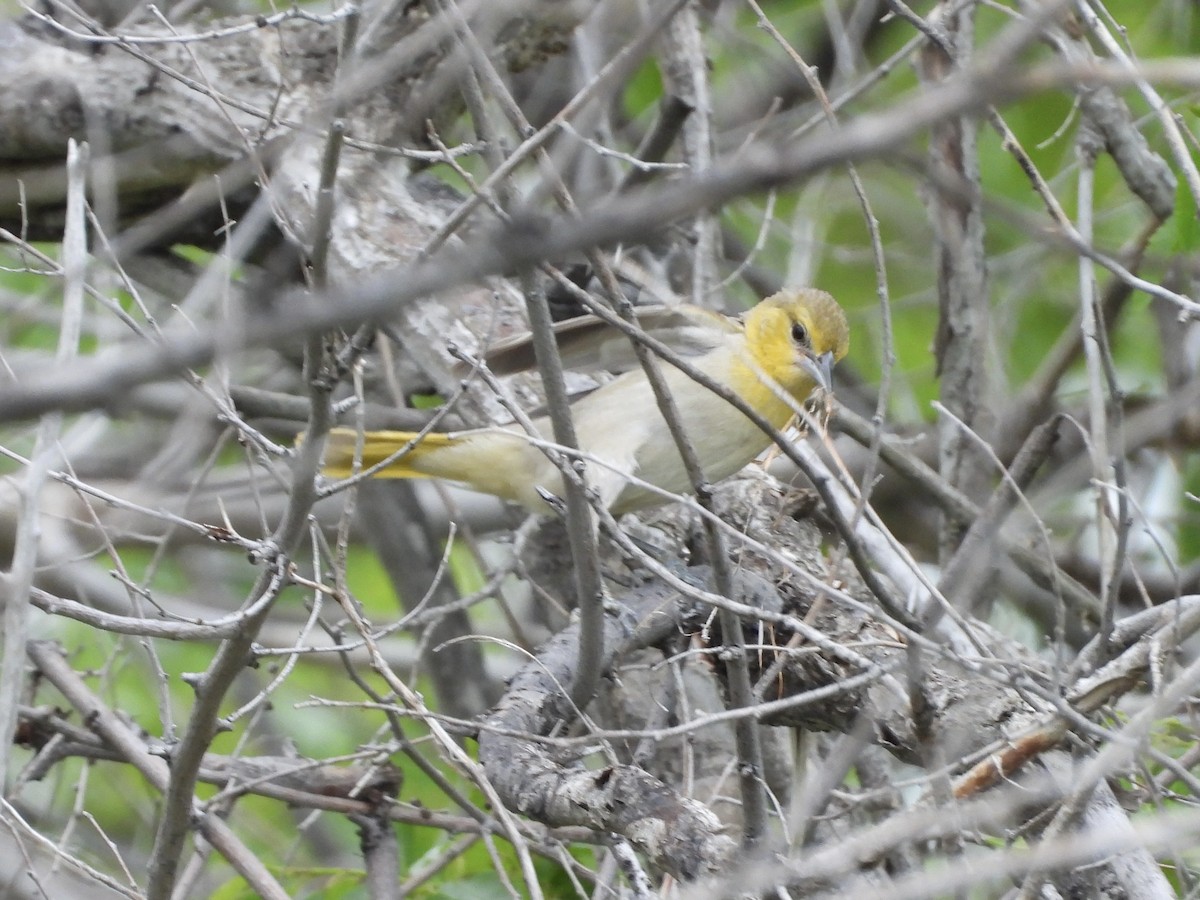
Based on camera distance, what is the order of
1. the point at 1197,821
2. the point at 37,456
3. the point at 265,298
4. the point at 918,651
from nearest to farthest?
the point at 1197,821, the point at 265,298, the point at 918,651, the point at 37,456

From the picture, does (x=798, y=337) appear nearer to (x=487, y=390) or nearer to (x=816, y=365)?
(x=816, y=365)

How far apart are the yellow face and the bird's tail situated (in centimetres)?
107

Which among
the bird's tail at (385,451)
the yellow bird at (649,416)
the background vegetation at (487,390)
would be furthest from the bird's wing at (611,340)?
the bird's tail at (385,451)

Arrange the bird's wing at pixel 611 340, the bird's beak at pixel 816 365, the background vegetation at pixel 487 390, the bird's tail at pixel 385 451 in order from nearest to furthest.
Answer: the background vegetation at pixel 487 390, the bird's wing at pixel 611 340, the bird's tail at pixel 385 451, the bird's beak at pixel 816 365

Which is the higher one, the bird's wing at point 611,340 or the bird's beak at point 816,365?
the bird's wing at point 611,340

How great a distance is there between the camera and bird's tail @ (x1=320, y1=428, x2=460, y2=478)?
3.94 meters

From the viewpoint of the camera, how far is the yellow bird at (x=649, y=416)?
384 cm

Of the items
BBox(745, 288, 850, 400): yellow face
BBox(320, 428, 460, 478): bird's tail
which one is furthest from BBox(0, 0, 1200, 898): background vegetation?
BBox(745, 288, 850, 400): yellow face

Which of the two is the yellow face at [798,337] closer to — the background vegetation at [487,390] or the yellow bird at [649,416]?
the yellow bird at [649,416]

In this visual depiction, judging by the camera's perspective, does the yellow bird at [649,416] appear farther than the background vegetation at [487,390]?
Yes

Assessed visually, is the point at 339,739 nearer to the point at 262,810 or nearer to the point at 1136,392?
the point at 262,810

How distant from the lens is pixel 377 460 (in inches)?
161

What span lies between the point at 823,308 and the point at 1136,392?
51.0 inches

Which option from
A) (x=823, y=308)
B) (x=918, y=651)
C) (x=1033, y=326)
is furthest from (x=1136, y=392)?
(x=918, y=651)
